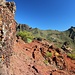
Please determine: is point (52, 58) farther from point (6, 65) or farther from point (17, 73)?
point (6, 65)

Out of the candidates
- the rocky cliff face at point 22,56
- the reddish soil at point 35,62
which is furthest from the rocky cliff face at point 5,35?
the reddish soil at point 35,62

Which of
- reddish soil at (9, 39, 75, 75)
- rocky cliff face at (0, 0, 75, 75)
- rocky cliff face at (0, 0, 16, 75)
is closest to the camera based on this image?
rocky cliff face at (0, 0, 16, 75)

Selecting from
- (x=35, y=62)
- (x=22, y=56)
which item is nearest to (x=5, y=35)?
(x=22, y=56)

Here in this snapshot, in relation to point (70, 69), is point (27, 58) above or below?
above

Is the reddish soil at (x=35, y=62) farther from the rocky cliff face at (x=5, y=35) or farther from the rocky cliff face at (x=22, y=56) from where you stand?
the rocky cliff face at (x=5, y=35)

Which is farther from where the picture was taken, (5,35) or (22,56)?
(22,56)

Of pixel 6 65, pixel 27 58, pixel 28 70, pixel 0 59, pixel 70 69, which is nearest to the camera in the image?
pixel 0 59

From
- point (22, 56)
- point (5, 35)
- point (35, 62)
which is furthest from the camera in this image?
point (35, 62)

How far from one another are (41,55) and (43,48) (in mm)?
1061

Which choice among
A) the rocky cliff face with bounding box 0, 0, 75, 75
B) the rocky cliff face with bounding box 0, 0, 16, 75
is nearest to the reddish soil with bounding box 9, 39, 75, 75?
the rocky cliff face with bounding box 0, 0, 75, 75

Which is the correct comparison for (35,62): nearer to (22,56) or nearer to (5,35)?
(22,56)

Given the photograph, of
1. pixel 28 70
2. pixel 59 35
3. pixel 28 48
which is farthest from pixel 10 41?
pixel 59 35

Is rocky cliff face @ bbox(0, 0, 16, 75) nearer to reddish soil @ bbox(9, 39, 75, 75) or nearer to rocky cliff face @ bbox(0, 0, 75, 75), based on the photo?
rocky cliff face @ bbox(0, 0, 75, 75)

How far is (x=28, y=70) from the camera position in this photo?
12.6m
